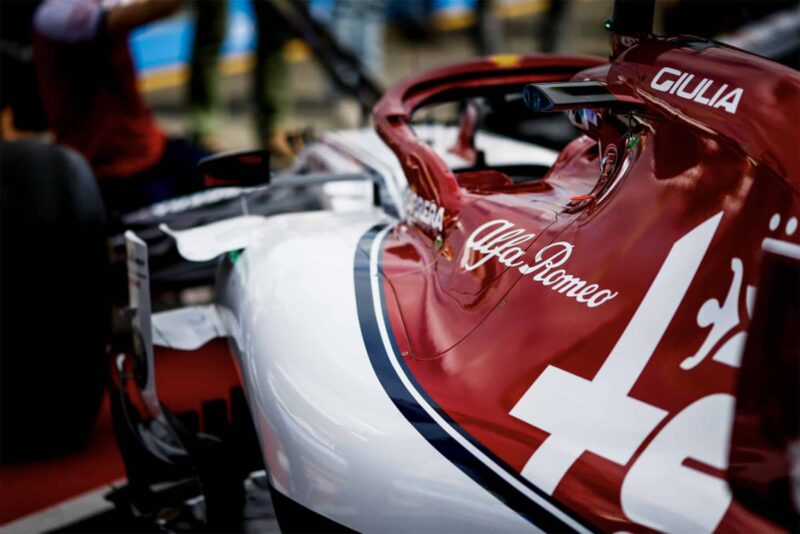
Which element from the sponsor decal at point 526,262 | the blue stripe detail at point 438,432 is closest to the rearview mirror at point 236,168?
the blue stripe detail at point 438,432

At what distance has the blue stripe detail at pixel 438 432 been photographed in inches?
34.9

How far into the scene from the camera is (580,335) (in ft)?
3.18

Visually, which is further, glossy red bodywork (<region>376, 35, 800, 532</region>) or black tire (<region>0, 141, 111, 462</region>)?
black tire (<region>0, 141, 111, 462</region>)

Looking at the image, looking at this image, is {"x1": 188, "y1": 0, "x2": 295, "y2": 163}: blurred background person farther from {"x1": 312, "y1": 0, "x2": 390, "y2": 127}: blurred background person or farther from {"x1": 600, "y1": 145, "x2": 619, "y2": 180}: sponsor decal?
{"x1": 600, "y1": 145, "x2": 619, "y2": 180}: sponsor decal

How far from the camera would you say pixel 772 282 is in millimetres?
839

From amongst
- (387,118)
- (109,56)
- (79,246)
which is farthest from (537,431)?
(109,56)

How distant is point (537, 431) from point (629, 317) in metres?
0.17

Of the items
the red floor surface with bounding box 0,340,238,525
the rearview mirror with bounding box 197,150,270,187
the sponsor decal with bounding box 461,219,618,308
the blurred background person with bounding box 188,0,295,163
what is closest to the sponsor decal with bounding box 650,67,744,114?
the sponsor decal with bounding box 461,219,618,308

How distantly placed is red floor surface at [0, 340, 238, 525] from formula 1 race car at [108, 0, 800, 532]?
2.05ft

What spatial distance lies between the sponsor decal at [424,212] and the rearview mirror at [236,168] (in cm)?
34

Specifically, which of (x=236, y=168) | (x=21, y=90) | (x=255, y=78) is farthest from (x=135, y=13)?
(x=255, y=78)

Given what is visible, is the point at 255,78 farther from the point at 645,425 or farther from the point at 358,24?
the point at 645,425

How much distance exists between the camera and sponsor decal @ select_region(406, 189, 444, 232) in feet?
4.50

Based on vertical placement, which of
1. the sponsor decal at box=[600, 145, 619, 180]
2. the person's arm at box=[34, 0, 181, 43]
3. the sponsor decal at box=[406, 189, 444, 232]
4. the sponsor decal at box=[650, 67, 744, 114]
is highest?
the person's arm at box=[34, 0, 181, 43]
